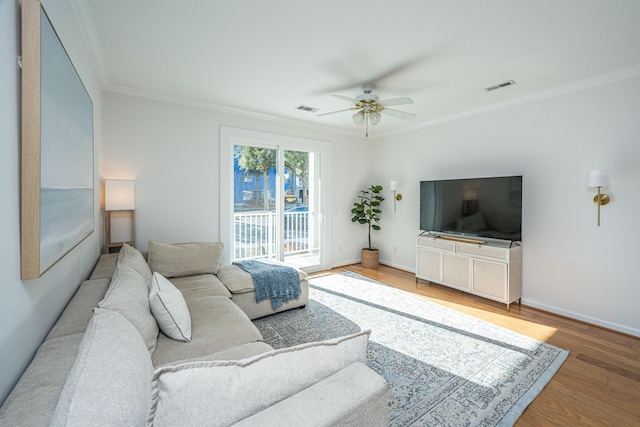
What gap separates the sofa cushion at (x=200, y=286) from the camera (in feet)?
8.59

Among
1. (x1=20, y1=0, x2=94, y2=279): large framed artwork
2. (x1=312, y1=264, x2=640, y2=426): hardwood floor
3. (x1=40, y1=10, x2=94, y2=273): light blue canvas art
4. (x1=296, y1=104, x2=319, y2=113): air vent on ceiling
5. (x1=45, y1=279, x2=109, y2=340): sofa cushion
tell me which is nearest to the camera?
(x1=20, y1=0, x2=94, y2=279): large framed artwork

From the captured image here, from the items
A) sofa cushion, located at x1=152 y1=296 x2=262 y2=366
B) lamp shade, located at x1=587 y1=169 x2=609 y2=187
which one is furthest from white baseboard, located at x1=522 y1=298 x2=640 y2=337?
sofa cushion, located at x1=152 y1=296 x2=262 y2=366

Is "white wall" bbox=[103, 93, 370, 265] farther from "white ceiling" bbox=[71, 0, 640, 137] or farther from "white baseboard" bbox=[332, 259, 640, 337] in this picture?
"white baseboard" bbox=[332, 259, 640, 337]

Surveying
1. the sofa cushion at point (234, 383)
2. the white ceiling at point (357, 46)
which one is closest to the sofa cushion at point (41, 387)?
the sofa cushion at point (234, 383)

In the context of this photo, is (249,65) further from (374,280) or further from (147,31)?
(374,280)

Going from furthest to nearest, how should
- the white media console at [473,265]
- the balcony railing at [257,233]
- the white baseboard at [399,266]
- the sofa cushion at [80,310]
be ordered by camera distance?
the white baseboard at [399,266], the balcony railing at [257,233], the white media console at [473,265], the sofa cushion at [80,310]

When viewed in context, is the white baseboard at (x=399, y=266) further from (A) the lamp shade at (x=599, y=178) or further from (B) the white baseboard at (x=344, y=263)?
(A) the lamp shade at (x=599, y=178)

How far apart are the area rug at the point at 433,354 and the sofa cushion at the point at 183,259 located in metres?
0.87

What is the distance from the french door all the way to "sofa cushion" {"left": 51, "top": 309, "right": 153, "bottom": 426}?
126 inches

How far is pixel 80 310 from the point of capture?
55.8 inches

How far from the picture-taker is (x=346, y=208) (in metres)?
5.44

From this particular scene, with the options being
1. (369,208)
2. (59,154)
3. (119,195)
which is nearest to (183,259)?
(119,195)

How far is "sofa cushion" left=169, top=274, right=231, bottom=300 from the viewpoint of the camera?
8.59 feet

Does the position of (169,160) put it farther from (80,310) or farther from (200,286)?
(80,310)
